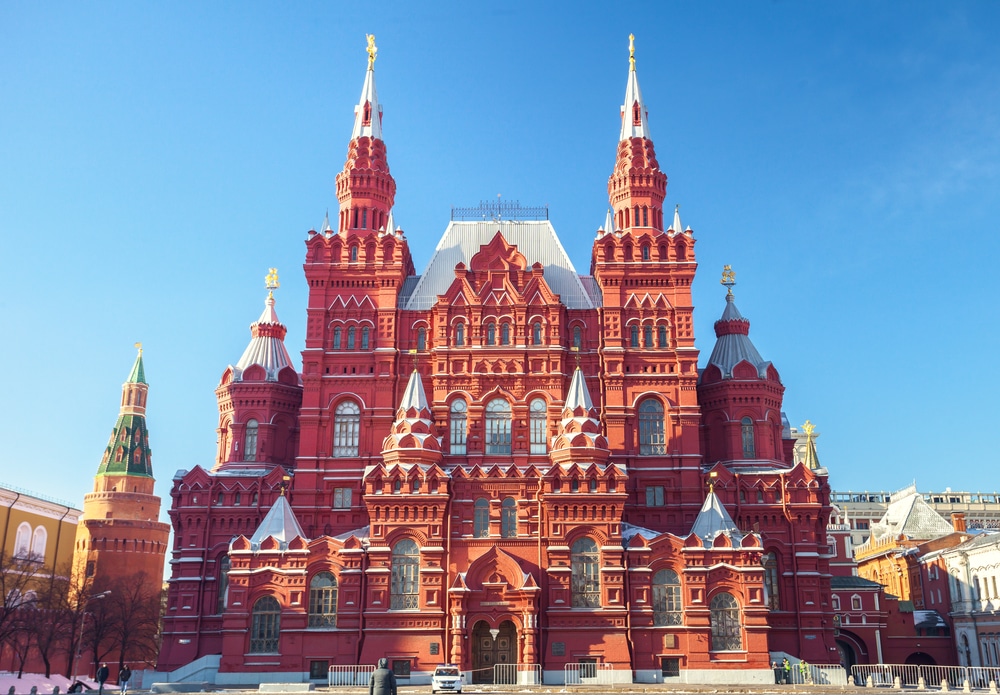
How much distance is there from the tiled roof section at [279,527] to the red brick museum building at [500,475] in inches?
5.2

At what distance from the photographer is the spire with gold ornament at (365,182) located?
6425 cm

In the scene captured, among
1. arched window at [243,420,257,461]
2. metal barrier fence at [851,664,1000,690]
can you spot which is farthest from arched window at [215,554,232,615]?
metal barrier fence at [851,664,1000,690]

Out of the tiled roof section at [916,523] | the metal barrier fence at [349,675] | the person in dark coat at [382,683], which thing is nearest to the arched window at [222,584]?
the metal barrier fence at [349,675]

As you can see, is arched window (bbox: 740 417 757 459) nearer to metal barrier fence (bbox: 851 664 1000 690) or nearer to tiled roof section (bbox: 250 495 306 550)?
metal barrier fence (bbox: 851 664 1000 690)

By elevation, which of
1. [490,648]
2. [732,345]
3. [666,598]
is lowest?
[490,648]

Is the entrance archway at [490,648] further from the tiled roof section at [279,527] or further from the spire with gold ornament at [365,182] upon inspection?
the spire with gold ornament at [365,182]

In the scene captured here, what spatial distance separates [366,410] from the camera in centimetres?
5941

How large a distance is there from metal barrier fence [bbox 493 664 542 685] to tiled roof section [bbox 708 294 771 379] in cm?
2350

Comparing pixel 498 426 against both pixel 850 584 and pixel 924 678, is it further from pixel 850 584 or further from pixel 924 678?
pixel 850 584

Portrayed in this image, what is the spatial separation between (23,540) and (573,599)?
171ft

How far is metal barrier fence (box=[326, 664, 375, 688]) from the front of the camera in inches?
1918

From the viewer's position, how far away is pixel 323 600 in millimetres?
52062

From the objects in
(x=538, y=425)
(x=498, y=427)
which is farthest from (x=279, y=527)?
(x=538, y=425)

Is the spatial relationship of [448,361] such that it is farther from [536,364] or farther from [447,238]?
[447,238]
